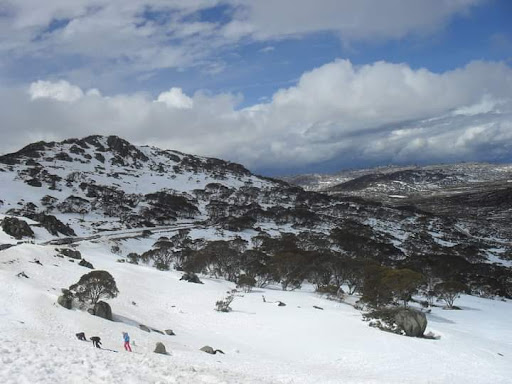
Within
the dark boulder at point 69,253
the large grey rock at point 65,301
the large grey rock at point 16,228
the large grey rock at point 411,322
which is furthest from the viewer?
the large grey rock at point 16,228

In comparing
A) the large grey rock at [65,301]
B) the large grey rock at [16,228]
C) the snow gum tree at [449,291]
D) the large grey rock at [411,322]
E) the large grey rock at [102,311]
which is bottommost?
the snow gum tree at [449,291]

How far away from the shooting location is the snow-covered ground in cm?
1736

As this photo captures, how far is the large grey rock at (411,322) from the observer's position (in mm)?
38688

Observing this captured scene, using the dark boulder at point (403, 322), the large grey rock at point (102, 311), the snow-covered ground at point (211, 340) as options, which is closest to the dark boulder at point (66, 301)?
the snow-covered ground at point (211, 340)

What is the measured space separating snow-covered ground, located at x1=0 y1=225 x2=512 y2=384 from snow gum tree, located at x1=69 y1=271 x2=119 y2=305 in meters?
2.06

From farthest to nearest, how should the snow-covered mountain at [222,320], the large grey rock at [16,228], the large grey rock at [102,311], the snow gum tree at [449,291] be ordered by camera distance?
the large grey rock at [16,228]
the snow gum tree at [449,291]
the large grey rock at [102,311]
the snow-covered mountain at [222,320]

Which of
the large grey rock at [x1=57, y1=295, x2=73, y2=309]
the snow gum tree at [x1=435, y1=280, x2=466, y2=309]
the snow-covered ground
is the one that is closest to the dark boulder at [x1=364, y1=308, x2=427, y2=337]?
the snow-covered ground

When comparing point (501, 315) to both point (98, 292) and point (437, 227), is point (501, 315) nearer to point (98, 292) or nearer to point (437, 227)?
point (98, 292)

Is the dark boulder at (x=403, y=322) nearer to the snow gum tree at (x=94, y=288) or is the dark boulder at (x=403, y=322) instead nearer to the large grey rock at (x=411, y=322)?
the large grey rock at (x=411, y=322)

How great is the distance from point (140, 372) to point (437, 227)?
200 metres

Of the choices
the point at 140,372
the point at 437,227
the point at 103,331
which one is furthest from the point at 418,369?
the point at 437,227

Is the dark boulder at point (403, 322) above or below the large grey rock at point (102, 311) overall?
below

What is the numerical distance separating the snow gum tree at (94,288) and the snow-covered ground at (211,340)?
80.9 inches

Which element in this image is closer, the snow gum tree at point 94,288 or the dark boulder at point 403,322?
the snow gum tree at point 94,288
